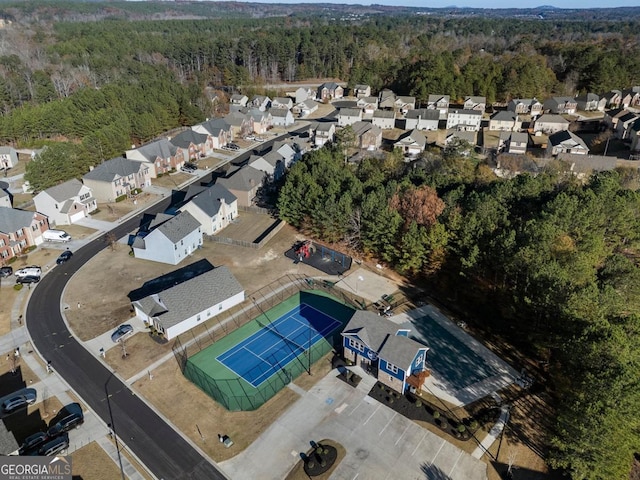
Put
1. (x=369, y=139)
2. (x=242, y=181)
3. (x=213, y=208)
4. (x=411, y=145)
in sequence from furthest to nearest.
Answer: (x=369, y=139) → (x=411, y=145) → (x=242, y=181) → (x=213, y=208)

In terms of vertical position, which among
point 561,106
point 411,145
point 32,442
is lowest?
point 32,442

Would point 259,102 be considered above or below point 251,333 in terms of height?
above

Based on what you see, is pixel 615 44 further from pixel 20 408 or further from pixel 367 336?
pixel 20 408

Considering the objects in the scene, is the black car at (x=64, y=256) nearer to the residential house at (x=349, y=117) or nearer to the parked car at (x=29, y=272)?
the parked car at (x=29, y=272)

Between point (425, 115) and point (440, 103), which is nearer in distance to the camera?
point (425, 115)

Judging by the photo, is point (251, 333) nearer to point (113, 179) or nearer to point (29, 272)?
point (29, 272)

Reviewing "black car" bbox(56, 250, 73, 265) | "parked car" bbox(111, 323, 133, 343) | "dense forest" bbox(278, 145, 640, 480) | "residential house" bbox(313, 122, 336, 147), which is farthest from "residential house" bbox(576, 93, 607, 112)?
"black car" bbox(56, 250, 73, 265)

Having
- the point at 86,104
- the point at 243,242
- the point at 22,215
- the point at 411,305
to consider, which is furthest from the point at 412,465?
the point at 86,104

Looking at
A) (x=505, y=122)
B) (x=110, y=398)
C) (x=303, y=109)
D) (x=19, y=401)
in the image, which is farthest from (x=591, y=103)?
(x=19, y=401)
